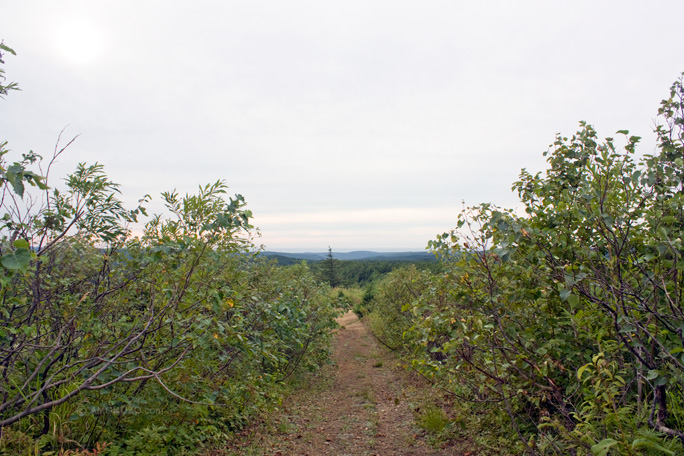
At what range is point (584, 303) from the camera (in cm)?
360

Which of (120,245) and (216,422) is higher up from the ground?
(120,245)

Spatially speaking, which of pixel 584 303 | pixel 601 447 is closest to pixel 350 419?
pixel 584 303

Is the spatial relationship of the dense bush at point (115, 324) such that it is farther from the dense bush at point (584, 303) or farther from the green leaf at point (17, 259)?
the dense bush at point (584, 303)

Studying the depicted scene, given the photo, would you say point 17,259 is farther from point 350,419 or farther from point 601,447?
point 350,419

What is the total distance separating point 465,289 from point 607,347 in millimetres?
1282

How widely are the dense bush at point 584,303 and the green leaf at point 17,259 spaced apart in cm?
269

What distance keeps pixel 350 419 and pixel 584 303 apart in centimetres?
444

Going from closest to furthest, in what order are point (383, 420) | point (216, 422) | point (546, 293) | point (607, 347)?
point (607, 347)
point (546, 293)
point (216, 422)
point (383, 420)

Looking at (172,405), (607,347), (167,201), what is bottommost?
(172,405)

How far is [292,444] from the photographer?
5.30 m

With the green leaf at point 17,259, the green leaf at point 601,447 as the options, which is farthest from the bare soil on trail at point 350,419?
the green leaf at point 17,259

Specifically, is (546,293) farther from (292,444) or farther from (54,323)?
(54,323)

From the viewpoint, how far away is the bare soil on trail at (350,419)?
201 inches

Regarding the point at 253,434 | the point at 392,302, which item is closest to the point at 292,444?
the point at 253,434
